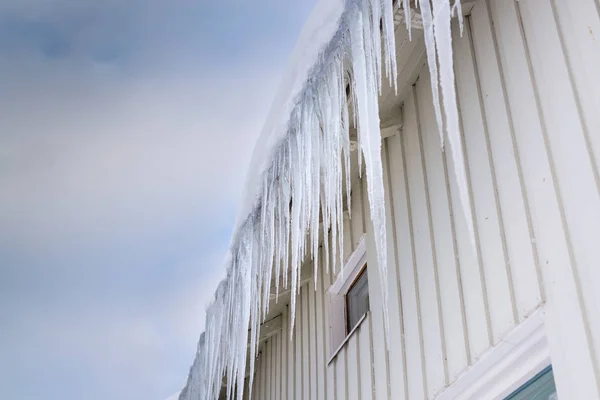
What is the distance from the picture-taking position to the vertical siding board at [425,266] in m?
2.74

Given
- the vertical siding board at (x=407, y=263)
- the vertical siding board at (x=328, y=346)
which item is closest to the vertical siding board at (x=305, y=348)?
the vertical siding board at (x=328, y=346)

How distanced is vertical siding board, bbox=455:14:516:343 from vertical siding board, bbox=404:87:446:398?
384 millimetres

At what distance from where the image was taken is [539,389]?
2.21 m

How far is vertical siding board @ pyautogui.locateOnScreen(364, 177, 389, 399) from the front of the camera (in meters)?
3.24

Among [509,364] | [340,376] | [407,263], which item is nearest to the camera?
[509,364]

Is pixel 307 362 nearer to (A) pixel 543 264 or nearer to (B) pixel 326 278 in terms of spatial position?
(B) pixel 326 278

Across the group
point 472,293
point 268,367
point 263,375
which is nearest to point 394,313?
point 472,293

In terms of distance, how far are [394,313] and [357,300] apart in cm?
86

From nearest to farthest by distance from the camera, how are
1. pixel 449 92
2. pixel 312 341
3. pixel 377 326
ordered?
pixel 449 92
pixel 377 326
pixel 312 341

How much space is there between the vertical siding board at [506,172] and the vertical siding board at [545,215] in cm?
4

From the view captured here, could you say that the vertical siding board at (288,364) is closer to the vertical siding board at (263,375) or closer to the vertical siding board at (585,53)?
the vertical siding board at (263,375)

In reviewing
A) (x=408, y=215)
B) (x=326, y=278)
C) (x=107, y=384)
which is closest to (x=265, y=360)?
(x=326, y=278)

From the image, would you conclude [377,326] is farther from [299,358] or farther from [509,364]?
[299,358]

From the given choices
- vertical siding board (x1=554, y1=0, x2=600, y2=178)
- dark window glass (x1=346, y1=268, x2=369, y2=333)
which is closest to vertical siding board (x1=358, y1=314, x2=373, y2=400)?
dark window glass (x1=346, y1=268, x2=369, y2=333)
